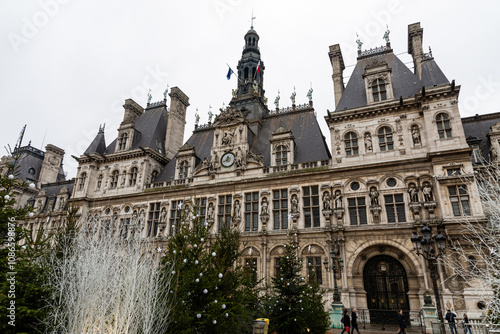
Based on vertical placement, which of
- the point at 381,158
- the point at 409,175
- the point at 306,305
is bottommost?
the point at 306,305

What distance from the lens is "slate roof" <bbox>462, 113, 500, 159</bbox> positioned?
2723 cm

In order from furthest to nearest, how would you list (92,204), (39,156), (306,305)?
(39,156) → (92,204) → (306,305)

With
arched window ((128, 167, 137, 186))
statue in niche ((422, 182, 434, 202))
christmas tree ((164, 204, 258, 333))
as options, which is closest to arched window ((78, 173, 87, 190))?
arched window ((128, 167, 137, 186))

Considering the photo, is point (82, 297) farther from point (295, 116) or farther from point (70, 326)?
point (295, 116)

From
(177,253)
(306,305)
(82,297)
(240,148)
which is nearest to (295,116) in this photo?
(240,148)

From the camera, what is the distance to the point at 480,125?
1125 inches

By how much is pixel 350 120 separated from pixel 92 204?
1192 inches

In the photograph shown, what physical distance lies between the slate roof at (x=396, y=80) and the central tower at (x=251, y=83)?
10655mm

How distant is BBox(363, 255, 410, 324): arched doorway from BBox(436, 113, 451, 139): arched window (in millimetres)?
10278

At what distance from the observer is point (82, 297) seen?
338 inches

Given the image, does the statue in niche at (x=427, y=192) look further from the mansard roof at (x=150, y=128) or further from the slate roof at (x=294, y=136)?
the mansard roof at (x=150, y=128)

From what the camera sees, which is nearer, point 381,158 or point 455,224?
point 455,224

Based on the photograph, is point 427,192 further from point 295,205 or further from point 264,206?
point 264,206

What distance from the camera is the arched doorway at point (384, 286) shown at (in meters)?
21.8
